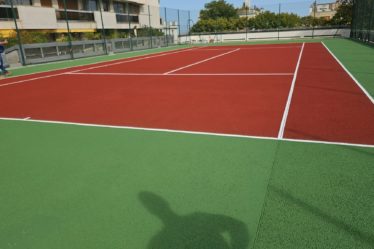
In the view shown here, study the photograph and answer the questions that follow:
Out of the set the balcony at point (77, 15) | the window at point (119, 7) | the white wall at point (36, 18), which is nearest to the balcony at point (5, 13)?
the white wall at point (36, 18)

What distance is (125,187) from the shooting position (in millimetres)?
3902

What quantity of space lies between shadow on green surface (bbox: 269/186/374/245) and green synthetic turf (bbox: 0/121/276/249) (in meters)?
0.23

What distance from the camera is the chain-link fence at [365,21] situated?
2494 cm

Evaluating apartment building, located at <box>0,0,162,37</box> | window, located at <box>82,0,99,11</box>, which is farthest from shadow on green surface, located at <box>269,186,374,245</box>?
window, located at <box>82,0,99,11</box>

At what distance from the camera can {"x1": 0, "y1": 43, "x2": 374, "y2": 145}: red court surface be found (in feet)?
19.4

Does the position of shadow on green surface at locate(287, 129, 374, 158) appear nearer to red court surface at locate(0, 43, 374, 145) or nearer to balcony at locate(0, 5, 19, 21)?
red court surface at locate(0, 43, 374, 145)

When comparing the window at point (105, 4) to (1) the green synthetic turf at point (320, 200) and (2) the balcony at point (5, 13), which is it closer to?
(2) the balcony at point (5, 13)

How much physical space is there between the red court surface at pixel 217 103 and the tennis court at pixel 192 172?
50 millimetres

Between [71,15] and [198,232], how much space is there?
39.5 m

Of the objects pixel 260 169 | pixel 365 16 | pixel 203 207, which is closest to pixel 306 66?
pixel 260 169

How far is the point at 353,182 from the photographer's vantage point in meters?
3.74

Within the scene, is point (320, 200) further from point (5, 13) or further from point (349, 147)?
point (5, 13)

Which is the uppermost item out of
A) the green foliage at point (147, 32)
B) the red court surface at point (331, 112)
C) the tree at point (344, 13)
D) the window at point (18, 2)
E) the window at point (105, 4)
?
the window at point (105, 4)

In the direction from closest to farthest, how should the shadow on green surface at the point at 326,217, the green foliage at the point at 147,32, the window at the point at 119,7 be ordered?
1. the shadow on green surface at the point at 326,217
2. the green foliage at the point at 147,32
3. the window at the point at 119,7
